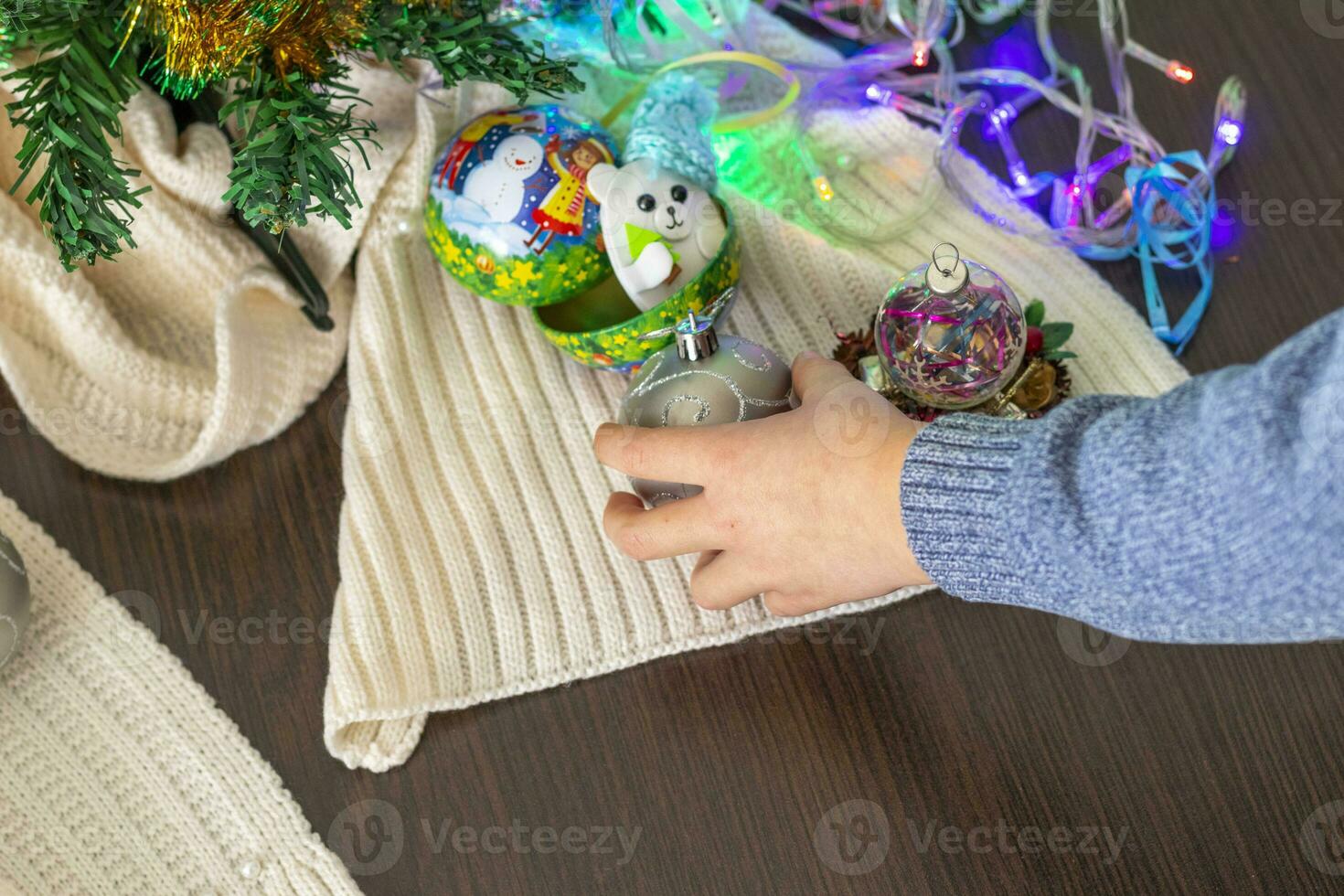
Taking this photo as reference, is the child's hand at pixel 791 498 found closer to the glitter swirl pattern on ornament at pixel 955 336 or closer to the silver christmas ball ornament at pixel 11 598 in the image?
the glitter swirl pattern on ornament at pixel 955 336

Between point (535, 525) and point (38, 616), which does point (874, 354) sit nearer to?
point (535, 525)

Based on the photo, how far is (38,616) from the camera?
0.70m

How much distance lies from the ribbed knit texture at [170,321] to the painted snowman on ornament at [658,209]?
196 mm

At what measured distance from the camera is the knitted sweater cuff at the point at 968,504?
0.49 metres

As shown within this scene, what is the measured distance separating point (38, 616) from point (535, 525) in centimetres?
32

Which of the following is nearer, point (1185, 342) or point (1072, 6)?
point (1185, 342)

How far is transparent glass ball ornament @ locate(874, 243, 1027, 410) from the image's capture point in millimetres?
598

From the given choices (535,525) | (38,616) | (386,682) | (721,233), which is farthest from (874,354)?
(38,616)

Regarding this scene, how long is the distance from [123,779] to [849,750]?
1.44 feet

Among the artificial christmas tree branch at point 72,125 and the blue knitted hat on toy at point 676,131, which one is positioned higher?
the artificial christmas tree branch at point 72,125

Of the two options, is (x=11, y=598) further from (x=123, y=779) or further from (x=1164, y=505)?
(x=1164, y=505)

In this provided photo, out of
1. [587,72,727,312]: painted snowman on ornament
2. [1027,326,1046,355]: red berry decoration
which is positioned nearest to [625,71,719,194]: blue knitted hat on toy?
[587,72,727,312]: painted snowman on ornament

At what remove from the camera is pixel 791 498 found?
0.55 m

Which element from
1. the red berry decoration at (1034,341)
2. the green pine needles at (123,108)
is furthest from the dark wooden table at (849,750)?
the green pine needles at (123,108)
